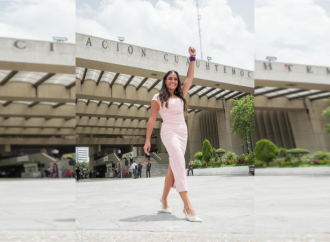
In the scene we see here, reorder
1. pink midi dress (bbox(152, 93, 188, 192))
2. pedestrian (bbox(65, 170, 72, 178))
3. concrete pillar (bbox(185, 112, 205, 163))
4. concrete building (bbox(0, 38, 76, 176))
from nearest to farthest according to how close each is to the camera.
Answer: concrete building (bbox(0, 38, 76, 176))
pedestrian (bbox(65, 170, 72, 178))
pink midi dress (bbox(152, 93, 188, 192))
concrete pillar (bbox(185, 112, 205, 163))

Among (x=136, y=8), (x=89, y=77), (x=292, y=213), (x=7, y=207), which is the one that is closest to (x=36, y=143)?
(x=7, y=207)

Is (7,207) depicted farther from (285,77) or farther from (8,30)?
(285,77)

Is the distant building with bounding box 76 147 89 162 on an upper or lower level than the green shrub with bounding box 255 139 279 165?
upper

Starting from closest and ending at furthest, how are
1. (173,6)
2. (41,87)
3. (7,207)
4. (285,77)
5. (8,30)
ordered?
(285,77), (41,87), (8,30), (7,207), (173,6)

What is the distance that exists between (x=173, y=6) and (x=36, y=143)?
8.79 feet

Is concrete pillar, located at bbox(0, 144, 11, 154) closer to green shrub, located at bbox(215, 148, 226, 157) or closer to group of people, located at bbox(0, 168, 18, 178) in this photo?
group of people, located at bbox(0, 168, 18, 178)

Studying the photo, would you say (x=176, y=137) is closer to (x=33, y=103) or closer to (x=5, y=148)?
(x=33, y=103)

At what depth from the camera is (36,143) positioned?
223 cm

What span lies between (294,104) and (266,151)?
391mm

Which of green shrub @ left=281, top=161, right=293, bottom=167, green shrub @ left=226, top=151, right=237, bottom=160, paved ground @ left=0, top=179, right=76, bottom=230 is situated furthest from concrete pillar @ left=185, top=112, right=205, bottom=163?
green shrub @ left=226, top=151, right=237, bottom=160

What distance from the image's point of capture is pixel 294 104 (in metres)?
1.86

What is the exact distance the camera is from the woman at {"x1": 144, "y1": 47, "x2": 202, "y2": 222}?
299 cm

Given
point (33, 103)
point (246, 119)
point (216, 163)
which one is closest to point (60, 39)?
point (33, 103)

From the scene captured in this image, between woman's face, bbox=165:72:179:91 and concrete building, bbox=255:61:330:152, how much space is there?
137cm
